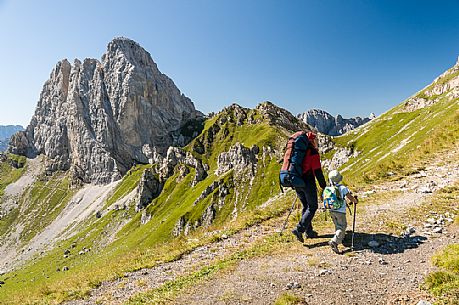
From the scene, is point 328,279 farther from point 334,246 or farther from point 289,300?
point 334,246

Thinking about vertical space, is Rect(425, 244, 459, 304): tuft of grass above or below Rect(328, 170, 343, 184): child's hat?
below

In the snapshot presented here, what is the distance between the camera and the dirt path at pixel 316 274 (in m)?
9.21

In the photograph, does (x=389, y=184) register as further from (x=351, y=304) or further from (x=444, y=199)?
(x=351, y=304)

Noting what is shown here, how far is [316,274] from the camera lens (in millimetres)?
10695

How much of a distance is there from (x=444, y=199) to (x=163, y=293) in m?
15.3

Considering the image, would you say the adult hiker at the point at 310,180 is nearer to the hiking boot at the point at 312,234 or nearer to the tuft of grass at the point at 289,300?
the hiking boot at the point at 312,234

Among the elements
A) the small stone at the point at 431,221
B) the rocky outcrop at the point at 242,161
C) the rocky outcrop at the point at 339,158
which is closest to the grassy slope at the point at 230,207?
the rocky outcrop at the point at 339,158

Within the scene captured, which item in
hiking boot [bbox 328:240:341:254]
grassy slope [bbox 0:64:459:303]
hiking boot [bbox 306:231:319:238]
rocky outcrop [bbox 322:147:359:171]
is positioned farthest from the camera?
rocky outcrop [bbox 322:147:359:171]

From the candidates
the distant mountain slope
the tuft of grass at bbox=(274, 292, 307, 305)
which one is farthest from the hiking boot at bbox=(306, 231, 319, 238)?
the distant mountain slope

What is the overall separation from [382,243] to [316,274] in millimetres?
3940

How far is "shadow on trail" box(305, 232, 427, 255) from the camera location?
472 inches

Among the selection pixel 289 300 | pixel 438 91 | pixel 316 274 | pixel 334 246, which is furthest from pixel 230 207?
pixel 289 300

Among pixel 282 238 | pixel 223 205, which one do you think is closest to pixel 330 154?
pixel 223 205

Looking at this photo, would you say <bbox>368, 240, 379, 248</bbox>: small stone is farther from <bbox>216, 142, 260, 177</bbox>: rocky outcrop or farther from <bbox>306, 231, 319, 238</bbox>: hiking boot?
<bbox>216, 142, 260, 177</bbox>: rocky outcrop
